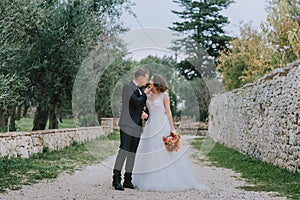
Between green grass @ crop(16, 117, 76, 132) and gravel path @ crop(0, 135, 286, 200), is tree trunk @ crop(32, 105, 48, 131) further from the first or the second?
gravel path @ crop(0, 135, 286, 200)

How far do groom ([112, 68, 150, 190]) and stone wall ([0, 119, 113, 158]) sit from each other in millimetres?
3017

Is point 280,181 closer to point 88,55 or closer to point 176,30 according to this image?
point 88,55

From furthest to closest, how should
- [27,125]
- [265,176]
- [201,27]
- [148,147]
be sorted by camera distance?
[201,27] < [27,125] < [265,176] < [148,147]

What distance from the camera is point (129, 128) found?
576cm

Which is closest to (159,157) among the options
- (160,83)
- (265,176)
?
(160,83)

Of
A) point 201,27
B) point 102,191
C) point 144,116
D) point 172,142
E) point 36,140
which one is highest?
point 201,27

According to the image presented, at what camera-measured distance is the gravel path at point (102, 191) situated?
515 cm

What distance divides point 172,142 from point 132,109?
0.74m

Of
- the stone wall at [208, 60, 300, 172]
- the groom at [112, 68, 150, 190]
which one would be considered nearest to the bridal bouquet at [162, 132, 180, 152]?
the groom at [112, 68, 150, 190]

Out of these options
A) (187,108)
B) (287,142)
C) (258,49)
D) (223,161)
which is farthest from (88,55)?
(187,108)

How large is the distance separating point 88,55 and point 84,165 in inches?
132

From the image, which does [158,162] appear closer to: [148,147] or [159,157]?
[159,157]

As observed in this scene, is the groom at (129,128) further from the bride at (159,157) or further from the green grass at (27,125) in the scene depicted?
the green grass at (27,125)

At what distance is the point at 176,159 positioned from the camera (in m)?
5.89
